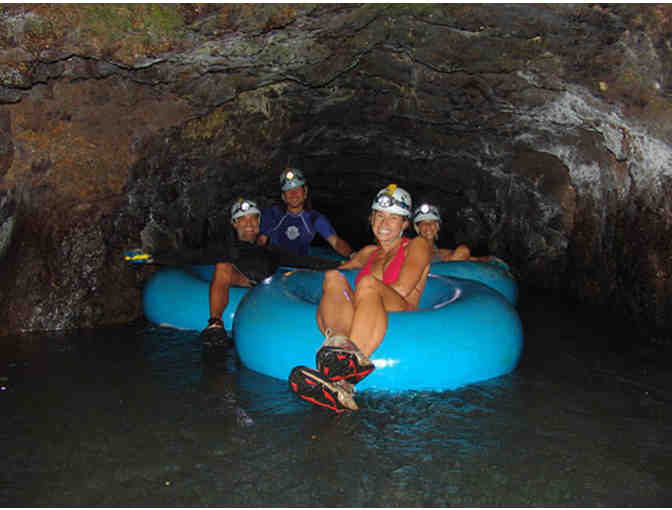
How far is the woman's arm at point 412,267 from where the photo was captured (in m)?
3.92

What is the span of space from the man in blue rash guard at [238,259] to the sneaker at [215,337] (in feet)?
0.32

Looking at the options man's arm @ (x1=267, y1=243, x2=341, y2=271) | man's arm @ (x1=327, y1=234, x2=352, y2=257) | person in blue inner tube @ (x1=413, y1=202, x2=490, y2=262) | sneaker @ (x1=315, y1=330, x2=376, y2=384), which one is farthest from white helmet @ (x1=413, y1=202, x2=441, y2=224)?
sneaker @ (x1=315, y1=330, x2=376, y2=384)

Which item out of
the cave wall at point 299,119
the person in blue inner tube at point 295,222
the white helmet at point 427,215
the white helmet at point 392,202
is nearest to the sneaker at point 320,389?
the white helmet at point 392,202

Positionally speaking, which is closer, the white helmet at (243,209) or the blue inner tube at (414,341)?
the blue inner tube at (414,341)

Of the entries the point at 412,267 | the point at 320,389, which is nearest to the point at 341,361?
the point at 320,389

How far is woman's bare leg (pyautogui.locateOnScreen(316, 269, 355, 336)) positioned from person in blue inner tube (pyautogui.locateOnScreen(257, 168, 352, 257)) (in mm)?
3168

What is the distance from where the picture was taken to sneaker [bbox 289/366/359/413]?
3168mm

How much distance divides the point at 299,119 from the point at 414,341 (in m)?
4.18

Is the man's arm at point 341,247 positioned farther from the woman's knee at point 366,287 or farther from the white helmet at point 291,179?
the woman's knee at point 366,287

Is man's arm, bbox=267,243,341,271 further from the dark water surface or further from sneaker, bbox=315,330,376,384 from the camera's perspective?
sneaker, bbox=315,330,376,384

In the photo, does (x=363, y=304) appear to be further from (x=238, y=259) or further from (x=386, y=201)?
(x=238, y=259)

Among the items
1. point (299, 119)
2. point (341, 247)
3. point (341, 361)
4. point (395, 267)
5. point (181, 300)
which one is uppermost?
point (299, 119)

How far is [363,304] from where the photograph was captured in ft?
11.4

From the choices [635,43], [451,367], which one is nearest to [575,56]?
[635,43]
